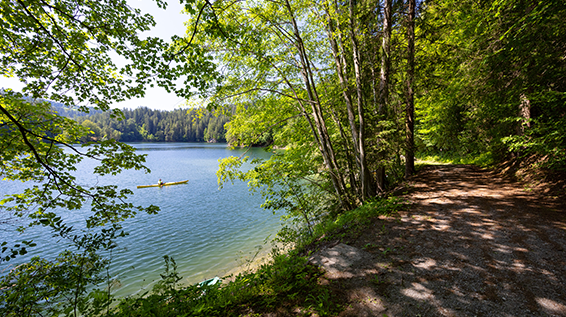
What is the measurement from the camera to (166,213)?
1463 centimetres

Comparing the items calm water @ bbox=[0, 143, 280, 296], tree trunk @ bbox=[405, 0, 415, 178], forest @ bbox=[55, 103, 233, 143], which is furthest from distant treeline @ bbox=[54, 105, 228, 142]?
tree trunk @ bbox=[405, 0, 415, 178]

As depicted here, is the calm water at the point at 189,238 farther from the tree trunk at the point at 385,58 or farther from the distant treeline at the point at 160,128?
the distant treeline at the point at 160,128

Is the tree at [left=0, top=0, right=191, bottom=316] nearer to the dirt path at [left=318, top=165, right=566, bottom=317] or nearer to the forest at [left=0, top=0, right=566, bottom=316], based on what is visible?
the forest at [left=0, top=0, right=566, bottom=316]

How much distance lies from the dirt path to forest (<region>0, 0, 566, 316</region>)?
3.00ft

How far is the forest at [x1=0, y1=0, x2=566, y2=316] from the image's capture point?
322 centimetres

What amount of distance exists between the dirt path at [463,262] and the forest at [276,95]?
36.0 inches

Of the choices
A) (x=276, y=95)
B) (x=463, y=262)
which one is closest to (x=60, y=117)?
(x=276, y=95)

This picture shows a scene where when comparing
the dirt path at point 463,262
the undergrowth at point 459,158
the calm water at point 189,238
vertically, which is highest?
the undergrowth at point 459,158

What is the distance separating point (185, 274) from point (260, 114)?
248 inches

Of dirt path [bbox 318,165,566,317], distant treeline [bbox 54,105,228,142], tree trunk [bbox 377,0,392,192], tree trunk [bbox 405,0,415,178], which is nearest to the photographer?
dirt path [bbox 318,165,566,317]

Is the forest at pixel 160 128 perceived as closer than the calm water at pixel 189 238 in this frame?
No

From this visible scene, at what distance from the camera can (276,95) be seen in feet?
24.0

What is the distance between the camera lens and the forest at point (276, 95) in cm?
322

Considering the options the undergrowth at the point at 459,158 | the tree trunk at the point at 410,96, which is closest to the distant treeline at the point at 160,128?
the undergrowth at the point at 459,158
